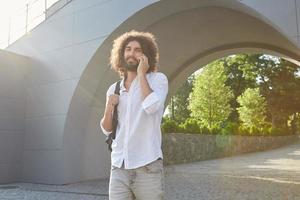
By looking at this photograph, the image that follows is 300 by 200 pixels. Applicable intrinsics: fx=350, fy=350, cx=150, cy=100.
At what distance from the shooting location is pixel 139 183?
6.50 ft

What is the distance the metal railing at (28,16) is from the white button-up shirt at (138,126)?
7019 mm

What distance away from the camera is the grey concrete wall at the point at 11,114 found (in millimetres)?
8422

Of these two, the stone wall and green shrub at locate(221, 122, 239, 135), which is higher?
green shrub at locate(221, 122, 239, 135)

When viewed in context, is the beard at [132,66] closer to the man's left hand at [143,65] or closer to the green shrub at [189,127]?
the man's left hand at [143,65]

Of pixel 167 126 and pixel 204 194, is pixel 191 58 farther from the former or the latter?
pixel 167 126

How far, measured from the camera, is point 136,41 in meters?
2.26

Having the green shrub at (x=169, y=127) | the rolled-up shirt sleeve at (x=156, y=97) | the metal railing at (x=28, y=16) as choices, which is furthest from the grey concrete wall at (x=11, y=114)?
the green shrub at (x=169, y=127)

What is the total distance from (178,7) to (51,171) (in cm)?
460

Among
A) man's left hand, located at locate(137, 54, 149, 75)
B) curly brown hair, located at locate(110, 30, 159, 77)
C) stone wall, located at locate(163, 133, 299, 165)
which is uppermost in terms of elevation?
curly brown hair, located at locate(110, 30, 159, 77)

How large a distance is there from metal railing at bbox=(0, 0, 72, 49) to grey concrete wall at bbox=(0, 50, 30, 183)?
96 centimetres

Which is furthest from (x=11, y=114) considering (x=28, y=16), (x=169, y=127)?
(x=169, y=127)

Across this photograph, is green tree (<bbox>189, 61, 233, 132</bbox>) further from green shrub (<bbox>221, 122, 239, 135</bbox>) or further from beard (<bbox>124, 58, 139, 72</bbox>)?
beard (<bbox>124, 58, 139, 72</bbox>)

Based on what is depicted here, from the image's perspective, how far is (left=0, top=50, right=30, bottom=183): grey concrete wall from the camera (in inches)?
332

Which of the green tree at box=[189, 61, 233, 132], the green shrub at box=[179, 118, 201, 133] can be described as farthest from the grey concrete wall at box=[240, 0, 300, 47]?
Answer: the green tree at box=[189, 61, 233, 132]
